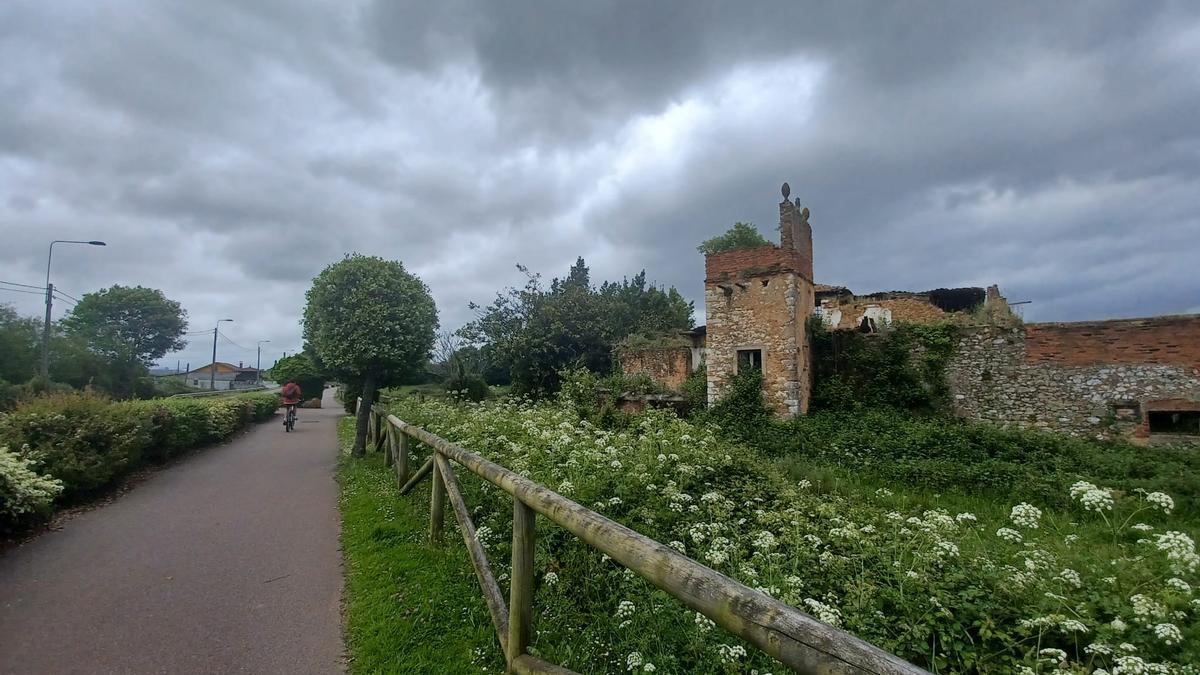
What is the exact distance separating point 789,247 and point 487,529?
10953mm

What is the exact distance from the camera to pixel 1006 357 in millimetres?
12016

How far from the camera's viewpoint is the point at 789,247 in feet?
41.7

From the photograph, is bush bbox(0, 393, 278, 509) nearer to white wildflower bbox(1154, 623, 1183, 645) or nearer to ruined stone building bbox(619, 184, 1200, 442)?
white wildflower bbox(1154, 623, 1183, 645)

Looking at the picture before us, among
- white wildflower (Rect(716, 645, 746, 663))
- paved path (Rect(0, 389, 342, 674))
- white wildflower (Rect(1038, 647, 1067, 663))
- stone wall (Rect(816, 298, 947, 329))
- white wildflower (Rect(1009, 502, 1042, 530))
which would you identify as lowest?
paved path (Rect(0, 389, 342, 674))

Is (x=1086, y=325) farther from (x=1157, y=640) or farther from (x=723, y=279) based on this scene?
(x=1157, y=640)

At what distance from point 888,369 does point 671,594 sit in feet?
43.2

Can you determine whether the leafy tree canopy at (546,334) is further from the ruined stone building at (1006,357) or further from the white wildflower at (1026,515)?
the white wildflower at (1026,515)

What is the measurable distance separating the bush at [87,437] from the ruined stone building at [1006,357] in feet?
38.1

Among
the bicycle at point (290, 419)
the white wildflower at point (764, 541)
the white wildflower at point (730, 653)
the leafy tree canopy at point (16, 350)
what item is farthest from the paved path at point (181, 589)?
the leafy tree canopy at point (16, 350)

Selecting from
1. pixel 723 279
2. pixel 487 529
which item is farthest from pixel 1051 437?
pixel 487 529

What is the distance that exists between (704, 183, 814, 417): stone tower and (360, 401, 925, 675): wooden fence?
1020cm

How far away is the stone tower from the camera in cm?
1258

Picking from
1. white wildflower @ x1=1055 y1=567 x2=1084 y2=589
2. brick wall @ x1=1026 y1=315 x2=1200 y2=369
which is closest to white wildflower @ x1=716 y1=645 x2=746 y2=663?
white wildflower @ x1=1055 y1=567 x2=1084 y2=589

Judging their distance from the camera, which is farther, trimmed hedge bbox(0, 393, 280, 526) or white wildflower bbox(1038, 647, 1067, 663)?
trimmed hedge bbox(0, 393, 280, 526)
